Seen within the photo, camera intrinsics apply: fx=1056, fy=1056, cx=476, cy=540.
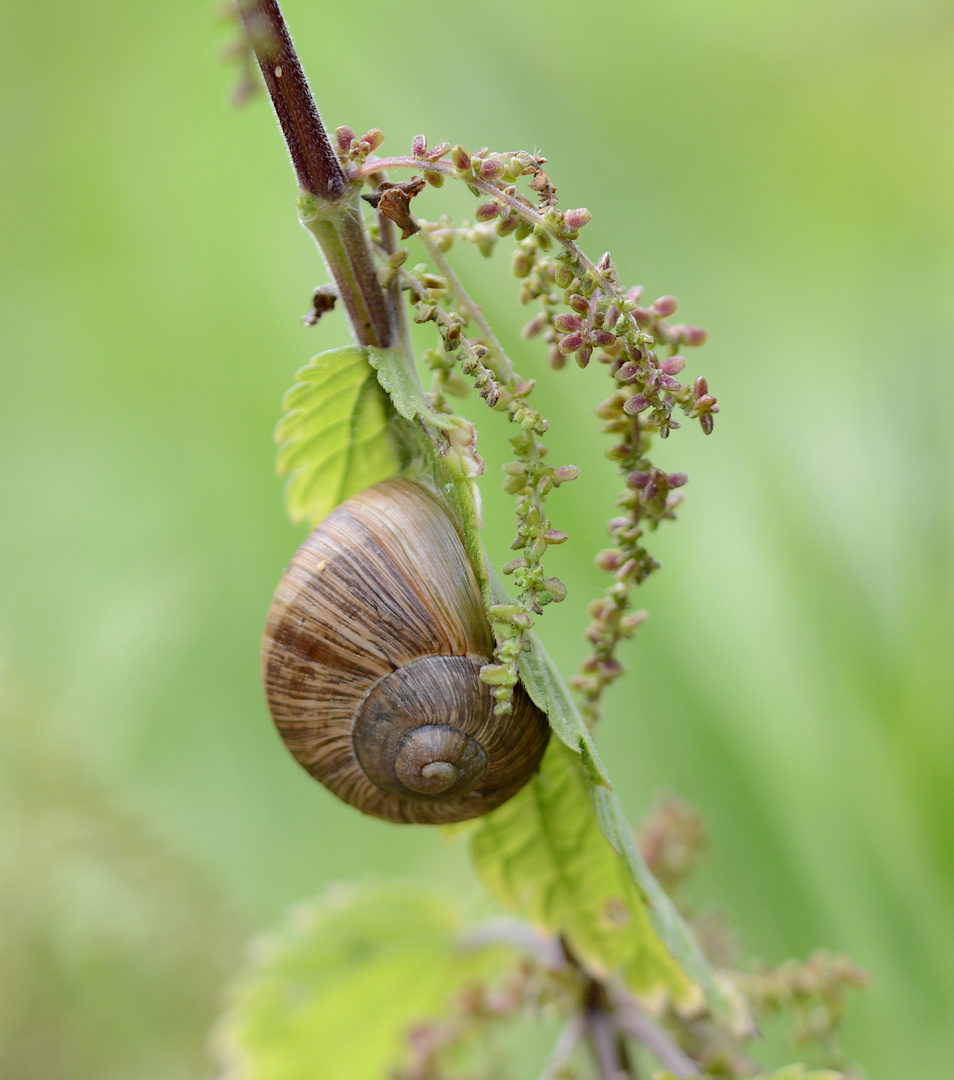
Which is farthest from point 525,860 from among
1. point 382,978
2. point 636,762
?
point 636,762

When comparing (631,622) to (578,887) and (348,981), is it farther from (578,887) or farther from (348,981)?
(348,981)

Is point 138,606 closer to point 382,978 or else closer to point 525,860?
point 382,978

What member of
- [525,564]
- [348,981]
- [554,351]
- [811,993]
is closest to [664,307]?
[554,351]

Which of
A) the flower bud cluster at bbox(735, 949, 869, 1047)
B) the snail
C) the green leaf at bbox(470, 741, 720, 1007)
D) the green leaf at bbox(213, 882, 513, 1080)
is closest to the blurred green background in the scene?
the green leaf at bbox(213, 882, 513, 1080)

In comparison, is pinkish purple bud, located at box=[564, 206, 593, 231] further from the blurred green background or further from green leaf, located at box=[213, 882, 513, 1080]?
the blurred green background

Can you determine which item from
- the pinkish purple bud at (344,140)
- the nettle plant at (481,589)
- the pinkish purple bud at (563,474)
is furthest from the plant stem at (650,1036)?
the pinkish purple bud at (344,140)
